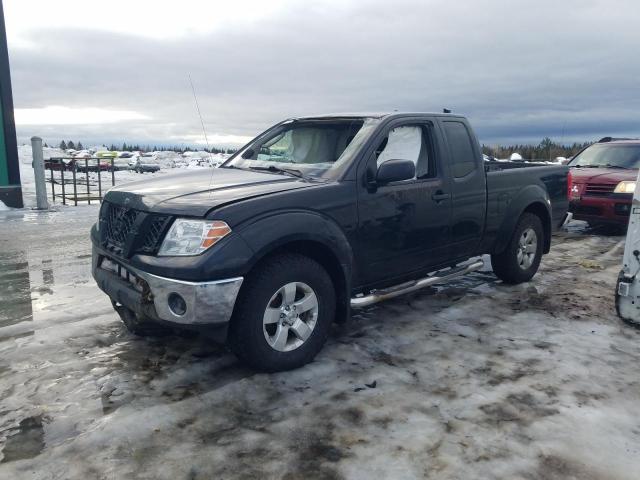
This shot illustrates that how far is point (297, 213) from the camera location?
372cm

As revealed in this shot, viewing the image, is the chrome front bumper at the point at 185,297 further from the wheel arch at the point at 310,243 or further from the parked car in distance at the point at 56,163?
the parked car in distance at the point at 56,163

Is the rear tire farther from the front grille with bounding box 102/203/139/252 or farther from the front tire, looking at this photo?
the front grille with bounding box 102/203/139/252

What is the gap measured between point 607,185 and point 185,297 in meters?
8.99

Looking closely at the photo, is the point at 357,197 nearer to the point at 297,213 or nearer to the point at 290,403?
the point at 297,213

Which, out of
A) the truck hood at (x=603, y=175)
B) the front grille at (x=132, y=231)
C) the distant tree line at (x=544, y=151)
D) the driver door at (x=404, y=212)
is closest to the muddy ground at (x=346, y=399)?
the driver door at (x=404, y=212)

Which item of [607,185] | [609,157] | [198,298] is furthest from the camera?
[609,157]

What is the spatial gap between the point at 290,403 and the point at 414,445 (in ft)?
2.78

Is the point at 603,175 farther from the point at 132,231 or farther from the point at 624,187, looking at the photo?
the point at 132,231

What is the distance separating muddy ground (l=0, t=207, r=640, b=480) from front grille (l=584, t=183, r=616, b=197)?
5.19 metres

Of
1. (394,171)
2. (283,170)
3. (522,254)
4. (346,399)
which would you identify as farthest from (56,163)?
(346,399)

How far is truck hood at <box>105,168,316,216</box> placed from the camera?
352 cm

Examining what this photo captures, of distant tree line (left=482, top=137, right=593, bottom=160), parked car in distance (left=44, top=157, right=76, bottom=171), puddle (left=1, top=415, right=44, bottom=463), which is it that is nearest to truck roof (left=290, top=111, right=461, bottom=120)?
puddle (left=1, top=415, right=44, bottom=463)

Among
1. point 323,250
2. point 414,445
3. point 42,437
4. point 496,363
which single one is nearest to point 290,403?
point 414,445

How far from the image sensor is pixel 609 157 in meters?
11.0
